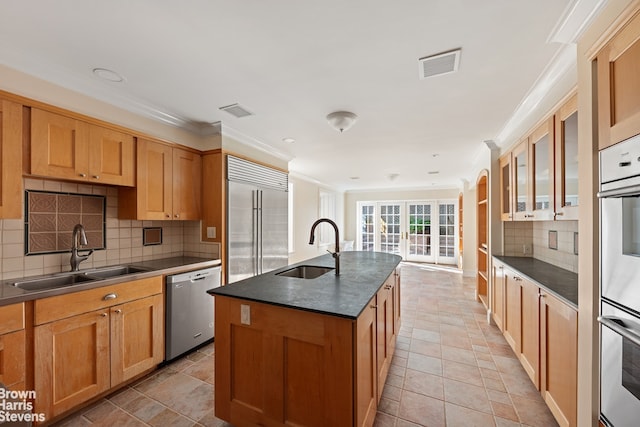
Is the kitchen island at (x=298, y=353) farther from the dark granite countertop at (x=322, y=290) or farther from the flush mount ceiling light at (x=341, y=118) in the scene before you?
the flush mount ceiling light at (x=341, y=118)

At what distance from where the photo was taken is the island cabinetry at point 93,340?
5.58 ft

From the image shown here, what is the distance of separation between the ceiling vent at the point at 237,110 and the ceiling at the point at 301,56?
0.07m

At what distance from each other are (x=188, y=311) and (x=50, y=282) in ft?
3.52

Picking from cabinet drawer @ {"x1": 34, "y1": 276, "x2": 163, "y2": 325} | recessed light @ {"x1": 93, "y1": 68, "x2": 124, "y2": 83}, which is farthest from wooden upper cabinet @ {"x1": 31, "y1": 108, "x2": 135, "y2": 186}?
cabinet drawer @ {"x1": 34, "y1": 276, "x2": 163, "y2": 325}

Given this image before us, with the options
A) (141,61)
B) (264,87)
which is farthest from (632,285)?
(141,61)

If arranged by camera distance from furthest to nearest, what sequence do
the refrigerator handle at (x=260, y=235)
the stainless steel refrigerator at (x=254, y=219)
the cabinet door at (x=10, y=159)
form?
the refrigerator handle at (x=260, y=235), the stainless steel refrigerator at (x=254, y=219), the cabinet door at (x=10, y=159)

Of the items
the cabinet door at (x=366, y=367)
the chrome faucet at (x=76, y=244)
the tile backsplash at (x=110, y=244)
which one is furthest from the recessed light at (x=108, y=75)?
the cabinet door at (x=366, y=367)

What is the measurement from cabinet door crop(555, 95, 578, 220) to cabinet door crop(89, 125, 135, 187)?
3.55 meters

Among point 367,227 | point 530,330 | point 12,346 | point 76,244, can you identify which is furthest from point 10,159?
point 367,227

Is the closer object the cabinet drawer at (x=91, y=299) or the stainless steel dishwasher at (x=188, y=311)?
the cabinet drawer at (x=91, y=299)

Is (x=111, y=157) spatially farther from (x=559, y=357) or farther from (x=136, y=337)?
(x=559, y=357)

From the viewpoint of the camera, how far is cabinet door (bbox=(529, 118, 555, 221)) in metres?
2.09

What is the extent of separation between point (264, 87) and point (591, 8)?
199cm

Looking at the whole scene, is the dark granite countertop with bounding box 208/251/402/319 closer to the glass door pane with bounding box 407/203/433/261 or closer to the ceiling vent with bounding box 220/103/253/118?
the ceiling vent with bounding box 220/103/253/118
